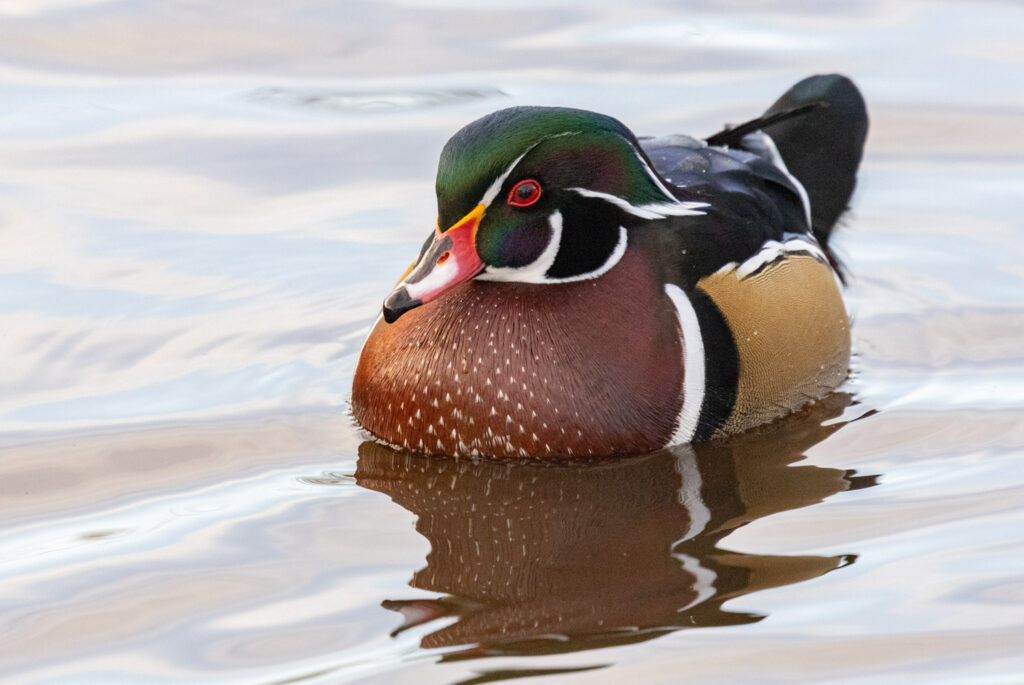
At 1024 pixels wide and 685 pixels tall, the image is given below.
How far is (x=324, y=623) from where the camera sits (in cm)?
440

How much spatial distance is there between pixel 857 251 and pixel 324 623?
12.4 feet

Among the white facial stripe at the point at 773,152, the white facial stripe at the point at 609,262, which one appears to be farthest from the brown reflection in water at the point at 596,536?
the white facial stripe at the point at 773,152

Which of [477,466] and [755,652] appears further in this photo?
[477,466]

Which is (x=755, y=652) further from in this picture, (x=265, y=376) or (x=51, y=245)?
(x=51, y=245)

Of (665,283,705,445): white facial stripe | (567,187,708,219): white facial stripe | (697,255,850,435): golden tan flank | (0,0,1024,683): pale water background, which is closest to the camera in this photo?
(0,0,1024,683): pale water background

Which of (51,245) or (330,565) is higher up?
(51,245)

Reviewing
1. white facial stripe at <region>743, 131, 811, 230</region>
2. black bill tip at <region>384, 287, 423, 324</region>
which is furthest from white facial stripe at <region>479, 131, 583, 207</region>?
white facial stripe at <region>743, 131, 811, 230</region>

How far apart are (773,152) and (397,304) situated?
2.25 m

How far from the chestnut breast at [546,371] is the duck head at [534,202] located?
0.34 ft

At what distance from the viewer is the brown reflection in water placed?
4.39m

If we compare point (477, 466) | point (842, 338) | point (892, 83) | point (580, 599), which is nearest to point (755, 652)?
point (580, 599)

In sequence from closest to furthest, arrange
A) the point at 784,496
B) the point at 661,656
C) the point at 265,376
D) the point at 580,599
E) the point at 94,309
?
the point at 661,656 → the point at 580,599 → the point at 784,496 → the point at 265,376 → the point at 94,309

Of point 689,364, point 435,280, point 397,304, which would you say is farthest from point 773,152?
point 397,304

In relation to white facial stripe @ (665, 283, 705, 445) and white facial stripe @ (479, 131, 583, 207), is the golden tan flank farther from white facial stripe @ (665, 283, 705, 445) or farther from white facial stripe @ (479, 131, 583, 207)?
white facial stripe @ (479, 131, 583, 207)
